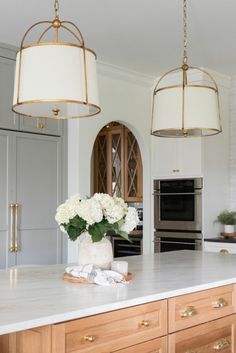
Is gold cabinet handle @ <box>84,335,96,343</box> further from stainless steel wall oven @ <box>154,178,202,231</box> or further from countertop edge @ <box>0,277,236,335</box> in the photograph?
stainless steel wall oven @ <box>154,178,202,231</box>

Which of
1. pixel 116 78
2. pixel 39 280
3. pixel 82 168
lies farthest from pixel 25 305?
pixel 116 78

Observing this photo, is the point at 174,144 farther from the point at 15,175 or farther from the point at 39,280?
the point at 39,280

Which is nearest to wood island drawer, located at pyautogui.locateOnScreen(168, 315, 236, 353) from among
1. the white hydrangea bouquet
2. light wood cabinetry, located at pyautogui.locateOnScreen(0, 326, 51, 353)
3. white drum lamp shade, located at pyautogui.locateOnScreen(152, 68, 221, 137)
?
the white hydrangea bouquet

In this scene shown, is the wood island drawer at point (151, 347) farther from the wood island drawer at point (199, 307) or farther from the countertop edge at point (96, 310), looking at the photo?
the countertop edge at point (96, 310)

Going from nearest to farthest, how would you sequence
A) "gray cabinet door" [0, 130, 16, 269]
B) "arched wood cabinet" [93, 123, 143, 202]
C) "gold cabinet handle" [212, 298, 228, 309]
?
"gold cabinet handle" [212, 298, 228, 309], "gray cabinet door" [0, 130, 16, 269], "arched wood cabinet" [93, 123, 143, 202]

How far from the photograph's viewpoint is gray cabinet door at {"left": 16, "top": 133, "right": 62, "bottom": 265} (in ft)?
15.3

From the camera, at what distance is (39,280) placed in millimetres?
2412

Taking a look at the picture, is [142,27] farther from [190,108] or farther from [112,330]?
[112,330]

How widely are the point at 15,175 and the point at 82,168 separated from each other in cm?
74

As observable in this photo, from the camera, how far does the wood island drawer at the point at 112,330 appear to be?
1.77m

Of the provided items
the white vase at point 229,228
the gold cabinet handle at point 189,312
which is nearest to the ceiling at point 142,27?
the white vase at point 229,228

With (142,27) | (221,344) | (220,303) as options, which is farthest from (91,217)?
(142,27)

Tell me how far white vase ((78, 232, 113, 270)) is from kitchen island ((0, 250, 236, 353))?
16 cm

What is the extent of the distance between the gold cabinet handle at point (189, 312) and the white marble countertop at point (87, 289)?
0.29 feet
